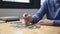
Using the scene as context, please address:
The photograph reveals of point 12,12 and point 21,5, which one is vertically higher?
point 21,5

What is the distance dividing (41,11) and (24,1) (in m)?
0.59

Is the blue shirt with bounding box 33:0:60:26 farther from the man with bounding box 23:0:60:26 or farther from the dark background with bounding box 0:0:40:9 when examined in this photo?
the dark background with bounding box 0:0:40:9

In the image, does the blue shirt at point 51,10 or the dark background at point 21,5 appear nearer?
the blue shirt at point 51,10

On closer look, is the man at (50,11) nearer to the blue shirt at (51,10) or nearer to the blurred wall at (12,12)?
the blue shirt at (51,10)

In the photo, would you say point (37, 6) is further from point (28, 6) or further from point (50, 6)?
point (50, 6)

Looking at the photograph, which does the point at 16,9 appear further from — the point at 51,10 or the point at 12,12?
the point at 51,10

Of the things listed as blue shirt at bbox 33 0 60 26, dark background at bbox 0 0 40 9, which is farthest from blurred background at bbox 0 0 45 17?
blue shirt at bbox 33 0 60 26

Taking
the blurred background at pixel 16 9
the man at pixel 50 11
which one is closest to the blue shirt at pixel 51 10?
the man at pixel 50 11

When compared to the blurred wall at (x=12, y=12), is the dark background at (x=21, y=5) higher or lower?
higher

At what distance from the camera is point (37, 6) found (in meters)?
2.40

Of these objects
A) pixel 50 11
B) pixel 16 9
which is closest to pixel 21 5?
pixel 16 9

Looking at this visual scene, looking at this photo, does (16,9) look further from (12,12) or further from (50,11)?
(50,11)

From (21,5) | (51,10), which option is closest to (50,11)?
(51,10)

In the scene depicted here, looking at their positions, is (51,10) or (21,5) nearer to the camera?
(51,10)
